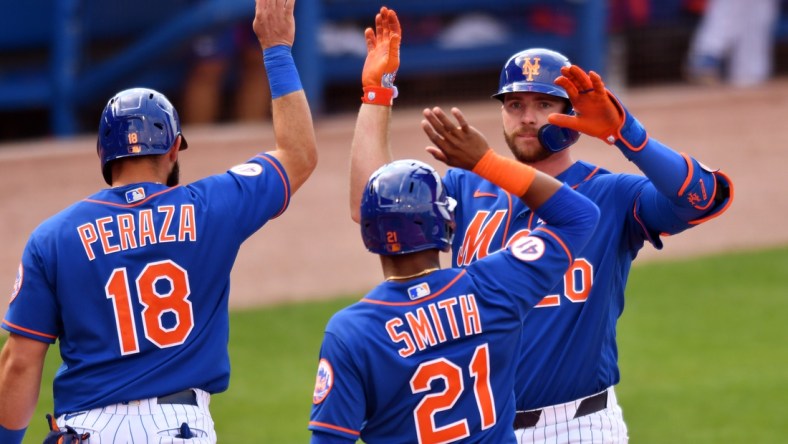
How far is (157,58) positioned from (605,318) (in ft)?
22.4

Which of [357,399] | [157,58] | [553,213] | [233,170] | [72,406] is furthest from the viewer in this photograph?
[157,58]

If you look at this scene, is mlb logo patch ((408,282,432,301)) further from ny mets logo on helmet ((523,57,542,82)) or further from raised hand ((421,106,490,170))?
ny mets logo on helmet ((523,57,542,82))

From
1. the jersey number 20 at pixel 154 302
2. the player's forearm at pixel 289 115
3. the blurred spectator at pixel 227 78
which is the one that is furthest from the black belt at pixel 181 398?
the blurred spectator at pixel 227 78

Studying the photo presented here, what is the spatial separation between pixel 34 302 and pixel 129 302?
11.5 inches

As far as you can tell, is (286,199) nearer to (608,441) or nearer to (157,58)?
(608,441)

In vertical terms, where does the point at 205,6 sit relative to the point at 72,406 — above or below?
above

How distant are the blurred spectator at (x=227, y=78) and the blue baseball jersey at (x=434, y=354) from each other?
690 centimetres

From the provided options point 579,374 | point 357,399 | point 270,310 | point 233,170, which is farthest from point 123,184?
point 270,310

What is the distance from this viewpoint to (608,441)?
166 inches

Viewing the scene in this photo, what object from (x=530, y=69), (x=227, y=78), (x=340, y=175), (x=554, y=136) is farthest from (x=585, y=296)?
(x=227, y=78)

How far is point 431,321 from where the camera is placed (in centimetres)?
348

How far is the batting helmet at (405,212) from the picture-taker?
3.49 meters

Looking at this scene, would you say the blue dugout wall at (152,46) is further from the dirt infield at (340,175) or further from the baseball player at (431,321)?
the baseball player at (431,321)

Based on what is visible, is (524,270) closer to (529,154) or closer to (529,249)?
(529,249)
